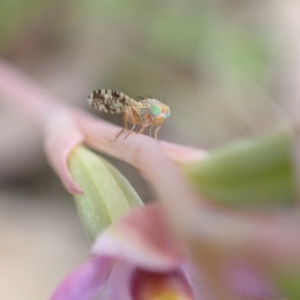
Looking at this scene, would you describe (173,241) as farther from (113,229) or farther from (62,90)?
(62,90)

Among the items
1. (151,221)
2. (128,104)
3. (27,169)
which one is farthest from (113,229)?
(27,169)

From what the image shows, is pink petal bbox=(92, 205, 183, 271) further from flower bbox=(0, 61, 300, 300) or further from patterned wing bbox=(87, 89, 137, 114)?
patterned wing bbox=(87, 89, 137, 114)

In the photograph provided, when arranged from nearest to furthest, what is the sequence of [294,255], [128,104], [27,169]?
[294,255]
[128,104]
[27,169]

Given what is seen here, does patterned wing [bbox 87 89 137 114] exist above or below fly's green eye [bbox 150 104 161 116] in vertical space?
above

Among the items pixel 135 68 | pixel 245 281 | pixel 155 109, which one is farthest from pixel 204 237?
pixel 135 68

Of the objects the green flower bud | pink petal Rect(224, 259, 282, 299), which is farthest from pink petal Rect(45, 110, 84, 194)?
pink petal Rect(224, 259, 282, 299)

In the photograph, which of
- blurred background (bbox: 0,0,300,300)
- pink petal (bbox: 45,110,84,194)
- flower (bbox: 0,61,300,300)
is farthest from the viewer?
blurred background (bbox: 0,0,300,300)
